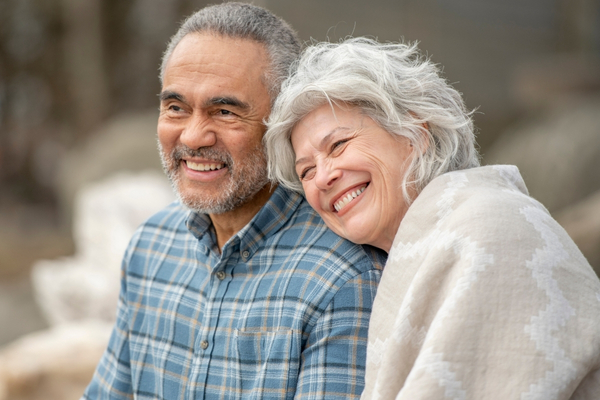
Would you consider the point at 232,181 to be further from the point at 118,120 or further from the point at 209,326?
the point at 118,120

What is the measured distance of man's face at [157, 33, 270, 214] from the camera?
1.93 metres

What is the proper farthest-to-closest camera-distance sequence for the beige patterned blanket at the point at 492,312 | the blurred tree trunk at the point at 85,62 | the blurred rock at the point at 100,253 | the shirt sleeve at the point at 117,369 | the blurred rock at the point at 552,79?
1. the blurred tree trunk at the point at 85,62
2. the blurred rock at the point at 552,79
3. the blurred rock at the point at 100,253
4. the shirt sleeve at the point at 117,369
5. the beige patterned blanket at the point at 492,312

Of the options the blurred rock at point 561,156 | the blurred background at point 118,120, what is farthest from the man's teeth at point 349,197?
the blurred rock at point 561,156

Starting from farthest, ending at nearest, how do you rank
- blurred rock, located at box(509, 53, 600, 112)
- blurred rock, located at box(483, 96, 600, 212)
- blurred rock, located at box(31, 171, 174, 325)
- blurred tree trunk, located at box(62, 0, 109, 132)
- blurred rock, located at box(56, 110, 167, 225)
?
blurred tree trunk, located at box(62, 0, 109, 132) < blurred rock, located at box(509, 53, 600, 112) < blurred rock, located at box(56, 110, 167, 225) < blurred rock, located at box(483, 96, 600, 212) < blurred rock, located at box(31, 171, 174, 325)

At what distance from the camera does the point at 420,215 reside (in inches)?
61.9

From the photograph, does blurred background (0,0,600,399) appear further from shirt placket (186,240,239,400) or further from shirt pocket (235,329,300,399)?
shirt pocket (235,329,300,399)

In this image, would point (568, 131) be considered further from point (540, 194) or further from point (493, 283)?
point (493, 283)

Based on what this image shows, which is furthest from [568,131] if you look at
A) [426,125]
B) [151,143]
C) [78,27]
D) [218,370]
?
[78,27]

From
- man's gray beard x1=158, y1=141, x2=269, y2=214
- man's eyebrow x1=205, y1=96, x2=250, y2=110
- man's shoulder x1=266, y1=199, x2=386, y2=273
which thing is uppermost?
man's eyebrow x1=205, y1=96, x2=250, y2=110

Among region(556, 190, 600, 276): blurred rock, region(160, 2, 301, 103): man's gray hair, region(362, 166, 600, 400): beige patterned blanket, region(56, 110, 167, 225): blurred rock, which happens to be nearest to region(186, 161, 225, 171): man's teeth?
region(160, 2, 301, 103): man's gray hair

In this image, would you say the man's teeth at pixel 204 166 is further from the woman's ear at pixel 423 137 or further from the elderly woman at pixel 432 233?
the woman's ear at pixel 423 137

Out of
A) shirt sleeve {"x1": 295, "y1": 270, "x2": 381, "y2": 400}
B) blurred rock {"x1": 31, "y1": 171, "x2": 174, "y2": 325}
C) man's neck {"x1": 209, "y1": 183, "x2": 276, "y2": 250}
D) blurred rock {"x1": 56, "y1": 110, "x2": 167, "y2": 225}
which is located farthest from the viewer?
blurred rock {"x1": 56, "y1": 110, "x2": 167, "y2": 225}

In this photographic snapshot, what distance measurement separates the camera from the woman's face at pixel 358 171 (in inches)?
67.7

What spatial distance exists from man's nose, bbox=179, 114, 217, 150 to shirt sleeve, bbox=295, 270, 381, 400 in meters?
0.60
